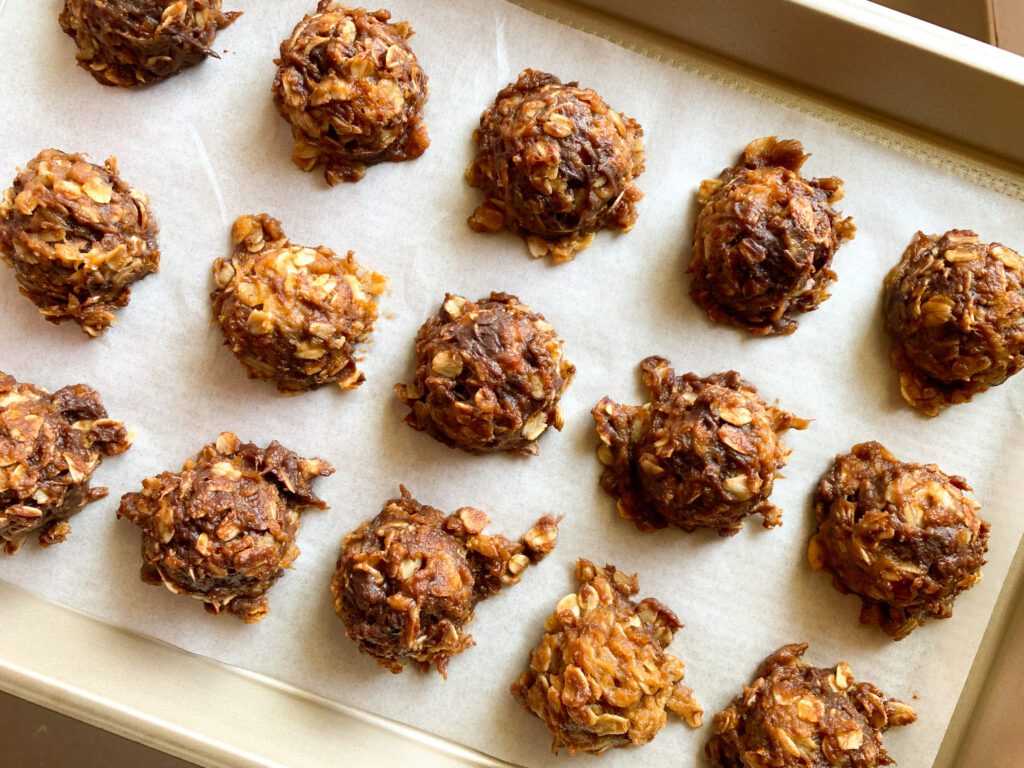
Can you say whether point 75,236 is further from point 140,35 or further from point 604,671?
point 604,671

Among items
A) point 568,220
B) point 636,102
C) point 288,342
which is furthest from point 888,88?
point 288,342

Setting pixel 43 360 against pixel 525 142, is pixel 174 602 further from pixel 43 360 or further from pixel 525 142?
pixel 525 142

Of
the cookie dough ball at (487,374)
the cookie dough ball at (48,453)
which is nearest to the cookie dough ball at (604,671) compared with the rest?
the cookie dough ball at (487,374)

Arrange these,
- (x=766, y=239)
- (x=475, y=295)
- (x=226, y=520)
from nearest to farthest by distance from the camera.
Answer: (x=226, y=520)
(x=766, y=239)
(x=475, y=295)

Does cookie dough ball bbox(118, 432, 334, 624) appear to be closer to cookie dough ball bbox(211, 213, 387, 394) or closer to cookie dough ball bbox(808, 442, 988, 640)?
cookie dough ball bbox(211, 213, 387, 394)

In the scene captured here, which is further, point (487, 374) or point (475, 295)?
point (475, 295)

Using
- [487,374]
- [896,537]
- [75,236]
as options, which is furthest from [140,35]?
[896,537]

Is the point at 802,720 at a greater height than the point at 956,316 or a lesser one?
lesser
